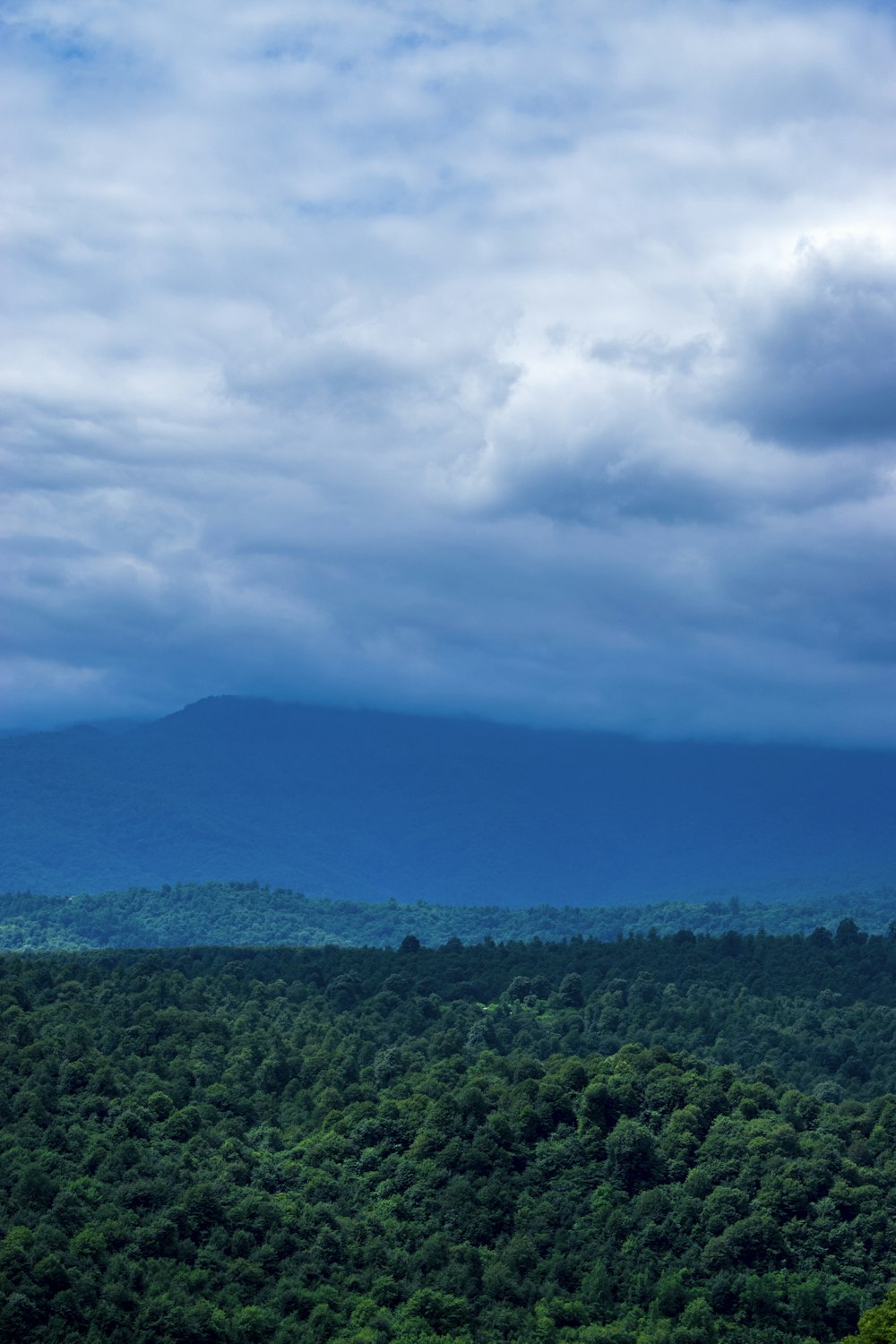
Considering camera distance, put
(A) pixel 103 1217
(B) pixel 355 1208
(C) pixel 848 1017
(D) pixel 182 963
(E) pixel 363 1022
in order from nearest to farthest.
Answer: (A) pixel 103 1217, (B) pixel 355 1208, (E) pixel 363 1022, (C) pixel 848 1017, (D) pixel 182 963

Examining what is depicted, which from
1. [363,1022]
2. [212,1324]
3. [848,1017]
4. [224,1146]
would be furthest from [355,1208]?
[848,1017]

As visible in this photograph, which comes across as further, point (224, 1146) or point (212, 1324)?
point (224, 1146)

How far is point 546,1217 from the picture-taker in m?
103

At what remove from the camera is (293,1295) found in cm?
9294

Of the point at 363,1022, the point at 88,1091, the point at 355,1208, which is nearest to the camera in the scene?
the point at 355,1208

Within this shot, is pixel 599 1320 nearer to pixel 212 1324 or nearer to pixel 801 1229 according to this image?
pixel 801 1229

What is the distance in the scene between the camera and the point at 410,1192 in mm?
104812

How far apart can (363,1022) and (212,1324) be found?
2553 inches

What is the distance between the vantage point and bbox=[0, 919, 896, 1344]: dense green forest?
91.2m

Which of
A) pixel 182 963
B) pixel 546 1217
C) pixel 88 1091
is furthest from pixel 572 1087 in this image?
pixel 182 963

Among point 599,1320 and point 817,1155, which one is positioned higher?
point 817,1155

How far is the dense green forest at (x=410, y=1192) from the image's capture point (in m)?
91.2

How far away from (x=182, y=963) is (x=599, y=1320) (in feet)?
326

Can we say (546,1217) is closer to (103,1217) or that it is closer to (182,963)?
(103,1217)
